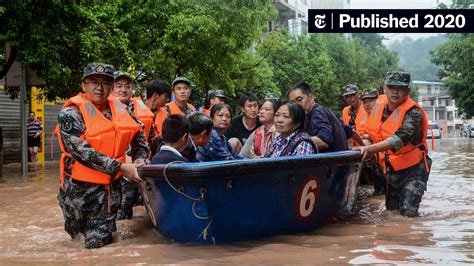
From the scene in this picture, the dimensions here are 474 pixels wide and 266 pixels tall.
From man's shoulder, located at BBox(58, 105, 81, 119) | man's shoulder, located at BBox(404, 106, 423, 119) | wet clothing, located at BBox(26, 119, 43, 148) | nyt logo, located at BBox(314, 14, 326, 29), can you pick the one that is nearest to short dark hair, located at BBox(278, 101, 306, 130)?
man's shoulder, located at BBox(404, 106, 423, 119)

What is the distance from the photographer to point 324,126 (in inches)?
260

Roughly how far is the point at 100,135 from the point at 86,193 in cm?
50

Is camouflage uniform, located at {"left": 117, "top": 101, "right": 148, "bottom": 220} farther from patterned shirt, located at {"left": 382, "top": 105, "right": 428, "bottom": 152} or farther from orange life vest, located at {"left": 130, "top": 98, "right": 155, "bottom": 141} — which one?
patterned shirt, located at {"left": 382, "top": 105, "right": 428, "bottom": 152}

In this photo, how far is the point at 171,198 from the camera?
209 inches

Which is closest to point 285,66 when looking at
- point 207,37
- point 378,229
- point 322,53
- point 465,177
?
point 322,53

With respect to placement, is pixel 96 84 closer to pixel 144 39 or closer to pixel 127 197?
pixel 127 197

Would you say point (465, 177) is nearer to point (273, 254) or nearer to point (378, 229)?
point (378, 229)

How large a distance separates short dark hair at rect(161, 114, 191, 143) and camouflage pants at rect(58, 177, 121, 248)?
68 cm

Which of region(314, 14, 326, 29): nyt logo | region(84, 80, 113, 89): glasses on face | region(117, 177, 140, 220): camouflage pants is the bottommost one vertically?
region(117, 177, 140, 220): camouflage pants

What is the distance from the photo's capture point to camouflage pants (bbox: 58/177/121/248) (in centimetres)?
537

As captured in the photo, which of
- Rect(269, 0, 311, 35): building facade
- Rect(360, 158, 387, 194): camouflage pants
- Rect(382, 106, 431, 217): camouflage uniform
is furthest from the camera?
Rect(269, 0, 311, 35): building facade

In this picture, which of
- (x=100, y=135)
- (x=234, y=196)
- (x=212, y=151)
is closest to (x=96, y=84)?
(x=100, y=135)

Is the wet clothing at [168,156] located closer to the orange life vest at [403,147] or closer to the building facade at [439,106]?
the orange life vest at [403,147]

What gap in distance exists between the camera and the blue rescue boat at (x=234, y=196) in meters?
5.04
